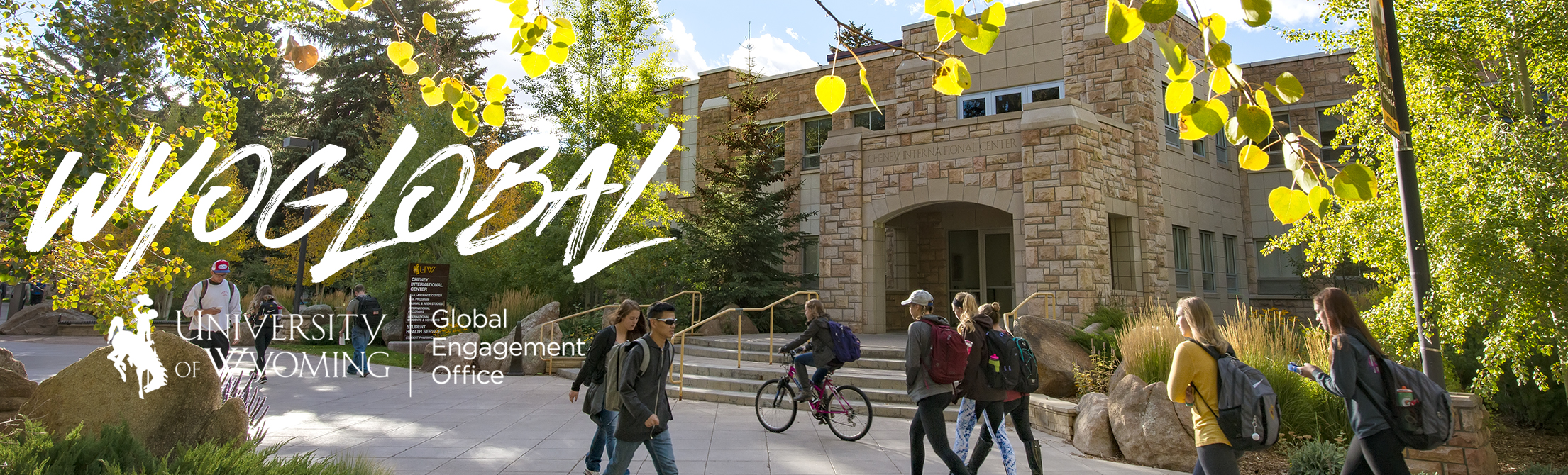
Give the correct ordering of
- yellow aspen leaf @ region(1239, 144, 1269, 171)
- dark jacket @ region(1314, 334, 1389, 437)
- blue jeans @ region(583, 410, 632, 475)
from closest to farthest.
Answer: yellow aspen leaf @ region(1239, 144, 1269, 171), dark jacket @ region(1314, 334, 1389, 437), blue jeans @ region(583, 410, 632, 475)

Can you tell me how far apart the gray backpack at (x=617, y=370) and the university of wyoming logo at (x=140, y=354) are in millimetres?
3272

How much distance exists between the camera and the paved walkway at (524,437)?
23.5 feet

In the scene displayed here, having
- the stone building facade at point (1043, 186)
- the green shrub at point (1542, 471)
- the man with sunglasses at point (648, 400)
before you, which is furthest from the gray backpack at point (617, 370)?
the stone building facade at point (1043, 186)

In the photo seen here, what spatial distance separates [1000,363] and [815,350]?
289 centimetres

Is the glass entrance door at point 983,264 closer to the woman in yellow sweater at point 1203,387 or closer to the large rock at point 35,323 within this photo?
the woman in yellow sweater at point 1203,387

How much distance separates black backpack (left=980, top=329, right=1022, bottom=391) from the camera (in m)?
6.20

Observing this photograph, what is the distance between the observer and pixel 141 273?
5801 mm

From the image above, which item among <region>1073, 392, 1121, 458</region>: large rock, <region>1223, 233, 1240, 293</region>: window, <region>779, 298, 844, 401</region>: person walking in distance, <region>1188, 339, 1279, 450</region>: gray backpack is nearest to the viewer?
<region>1188, 339, 1279, 450</region>: gray backpack

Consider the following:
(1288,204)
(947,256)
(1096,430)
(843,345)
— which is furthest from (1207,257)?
(1288,204)

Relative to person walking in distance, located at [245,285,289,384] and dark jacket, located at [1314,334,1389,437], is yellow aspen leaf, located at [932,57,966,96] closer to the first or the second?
dark jacket, located at [1314,334,1389,437]

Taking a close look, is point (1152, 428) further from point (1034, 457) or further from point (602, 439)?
point (602, 439)

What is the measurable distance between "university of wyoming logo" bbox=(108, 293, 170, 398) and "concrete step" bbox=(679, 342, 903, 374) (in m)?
6.67

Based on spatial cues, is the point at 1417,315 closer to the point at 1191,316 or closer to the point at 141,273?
the point at 1191,316

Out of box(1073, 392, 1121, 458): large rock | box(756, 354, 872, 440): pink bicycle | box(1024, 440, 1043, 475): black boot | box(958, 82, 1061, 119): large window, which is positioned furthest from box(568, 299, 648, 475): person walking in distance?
box(958, 82, 1061, 119): large window
